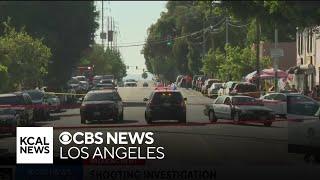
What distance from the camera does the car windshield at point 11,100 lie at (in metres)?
29.1

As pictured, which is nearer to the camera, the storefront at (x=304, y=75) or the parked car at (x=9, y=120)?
the parked car at (x=9, y=120)

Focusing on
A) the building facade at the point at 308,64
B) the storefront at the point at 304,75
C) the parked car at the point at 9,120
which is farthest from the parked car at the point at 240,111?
the storefront at the point at 304,75

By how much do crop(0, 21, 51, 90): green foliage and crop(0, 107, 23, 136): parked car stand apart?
64.3 ft

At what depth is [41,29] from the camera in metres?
58.5

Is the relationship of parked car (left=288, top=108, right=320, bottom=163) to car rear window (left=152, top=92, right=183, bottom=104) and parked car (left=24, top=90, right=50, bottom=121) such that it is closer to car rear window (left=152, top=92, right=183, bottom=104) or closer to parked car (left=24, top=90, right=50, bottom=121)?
car rear window (left=152, top=92, right=183, bottom=104)

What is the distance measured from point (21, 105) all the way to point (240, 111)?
913 centimetres

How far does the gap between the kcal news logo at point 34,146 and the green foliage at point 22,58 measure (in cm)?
3221

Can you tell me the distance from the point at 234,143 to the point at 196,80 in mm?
60966

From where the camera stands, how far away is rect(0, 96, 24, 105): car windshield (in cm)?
2909

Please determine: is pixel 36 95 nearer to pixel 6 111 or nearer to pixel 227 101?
pixel 227 101

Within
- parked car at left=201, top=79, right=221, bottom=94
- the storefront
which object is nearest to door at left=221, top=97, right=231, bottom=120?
the storefront

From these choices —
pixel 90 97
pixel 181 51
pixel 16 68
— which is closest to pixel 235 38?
pixel 181 51

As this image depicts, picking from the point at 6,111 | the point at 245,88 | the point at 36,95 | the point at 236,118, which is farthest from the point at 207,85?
the point at 6,111

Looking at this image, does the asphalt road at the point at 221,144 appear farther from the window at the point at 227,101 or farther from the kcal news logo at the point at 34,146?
the kcal news logo at the point at 34,146
